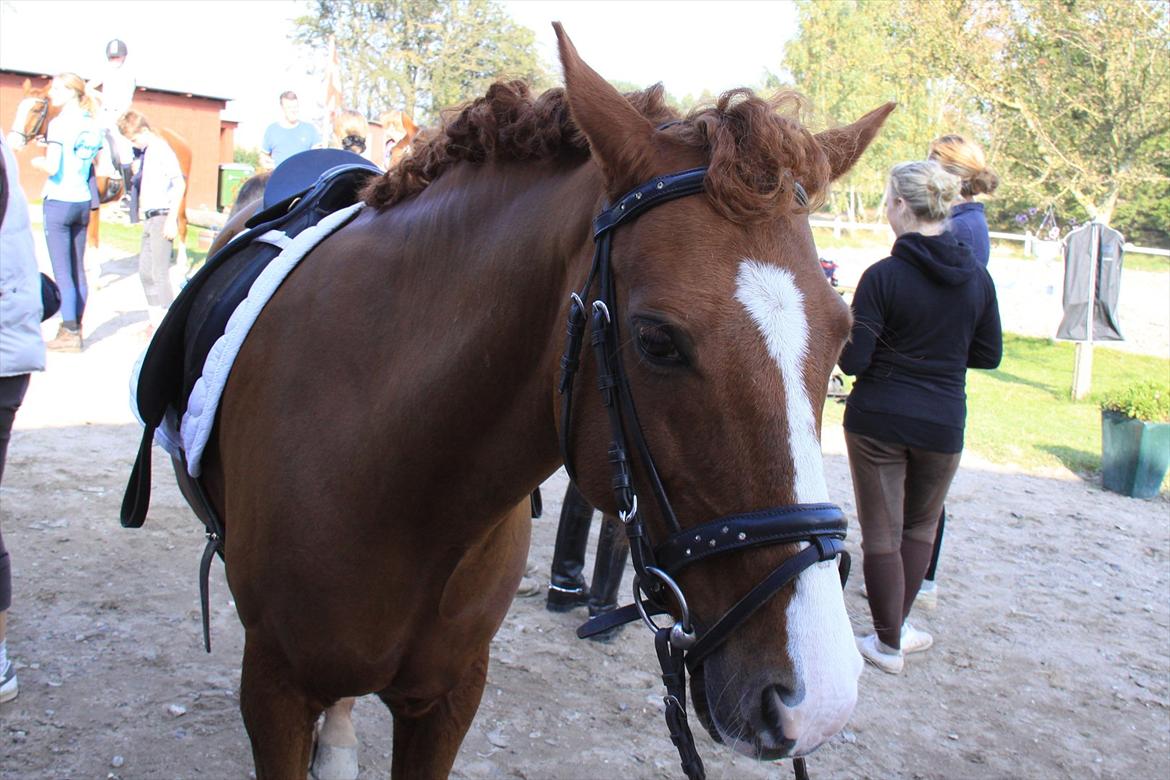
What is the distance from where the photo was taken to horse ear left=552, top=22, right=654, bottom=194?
1.49 metres

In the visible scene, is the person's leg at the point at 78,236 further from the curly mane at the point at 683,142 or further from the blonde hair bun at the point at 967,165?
the blonde hair bun at the point at 967,165

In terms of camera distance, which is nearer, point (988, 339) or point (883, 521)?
point (883, 521)

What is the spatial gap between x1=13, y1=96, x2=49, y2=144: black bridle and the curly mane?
25.8 feet

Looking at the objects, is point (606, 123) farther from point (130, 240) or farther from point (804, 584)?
point (130, 240)

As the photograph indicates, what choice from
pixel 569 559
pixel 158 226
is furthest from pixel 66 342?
pixel 569 559

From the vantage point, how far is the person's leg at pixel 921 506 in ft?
12.8

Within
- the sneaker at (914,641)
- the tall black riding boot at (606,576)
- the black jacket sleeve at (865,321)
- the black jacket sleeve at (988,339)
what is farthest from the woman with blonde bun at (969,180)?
the tall black riding boot at (606,576)

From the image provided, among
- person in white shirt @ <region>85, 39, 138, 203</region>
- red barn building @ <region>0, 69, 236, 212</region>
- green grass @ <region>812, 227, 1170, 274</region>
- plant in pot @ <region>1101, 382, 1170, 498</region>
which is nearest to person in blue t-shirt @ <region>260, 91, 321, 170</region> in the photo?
person in white shirt @ <region>85, 39, 138, 203</region>

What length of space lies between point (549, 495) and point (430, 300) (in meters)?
4.26

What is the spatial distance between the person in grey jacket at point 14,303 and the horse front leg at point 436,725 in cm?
162

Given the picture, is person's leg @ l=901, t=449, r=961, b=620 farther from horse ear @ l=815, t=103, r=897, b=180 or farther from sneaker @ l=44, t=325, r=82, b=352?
sneaker @ l=44, t=325, r=82, b=352

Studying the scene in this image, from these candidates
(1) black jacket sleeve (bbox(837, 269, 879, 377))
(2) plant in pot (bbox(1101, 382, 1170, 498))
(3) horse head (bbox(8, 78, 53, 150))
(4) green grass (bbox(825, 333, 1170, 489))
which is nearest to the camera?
(1) black jacket sleeve (bbox(837, 269, 879, 377))

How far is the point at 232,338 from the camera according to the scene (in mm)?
2119

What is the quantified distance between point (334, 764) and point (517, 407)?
5.92 feet
